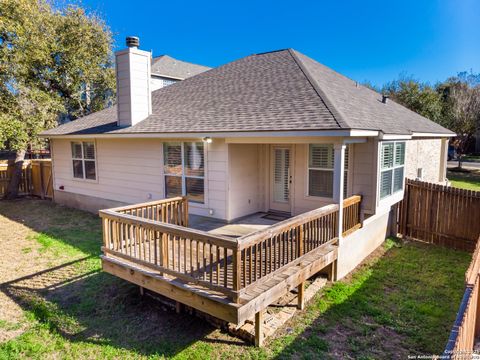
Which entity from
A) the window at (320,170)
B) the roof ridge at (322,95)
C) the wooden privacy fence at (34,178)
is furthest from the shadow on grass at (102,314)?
the wooden privacy fence at (34,178)

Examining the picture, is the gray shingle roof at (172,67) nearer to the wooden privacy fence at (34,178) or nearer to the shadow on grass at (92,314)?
the wooden privacy fence at (34,178)

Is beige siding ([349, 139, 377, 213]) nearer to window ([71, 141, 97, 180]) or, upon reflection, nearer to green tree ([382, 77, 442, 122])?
window ([71, 141, 97, 180])

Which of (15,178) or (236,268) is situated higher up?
(15,178)

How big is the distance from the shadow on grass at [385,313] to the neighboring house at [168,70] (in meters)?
19.6

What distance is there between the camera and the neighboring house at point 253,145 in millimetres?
7195

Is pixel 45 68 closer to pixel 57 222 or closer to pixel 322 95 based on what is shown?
pixel 57 222

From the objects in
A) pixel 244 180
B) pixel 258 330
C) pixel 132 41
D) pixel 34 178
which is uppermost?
pixel 132 41

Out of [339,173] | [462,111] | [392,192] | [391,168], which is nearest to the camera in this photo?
[339,173]

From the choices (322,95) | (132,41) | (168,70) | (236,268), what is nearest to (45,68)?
(132,41)

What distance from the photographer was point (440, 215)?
28.9ft

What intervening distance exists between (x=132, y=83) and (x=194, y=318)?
7.37 metres

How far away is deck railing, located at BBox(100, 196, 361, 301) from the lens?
4.30 metres

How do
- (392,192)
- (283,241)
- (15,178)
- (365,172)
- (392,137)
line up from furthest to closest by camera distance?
(15,178) → (392,192) → (392,137) → (365,172) → (283,241)

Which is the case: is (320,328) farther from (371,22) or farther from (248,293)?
(371,22)
